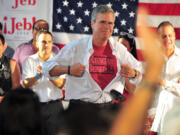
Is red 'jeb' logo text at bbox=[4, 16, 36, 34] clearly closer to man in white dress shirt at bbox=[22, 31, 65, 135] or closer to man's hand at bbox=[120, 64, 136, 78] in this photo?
man in white dress shirt at bbox=[22, 31, 65, 135]

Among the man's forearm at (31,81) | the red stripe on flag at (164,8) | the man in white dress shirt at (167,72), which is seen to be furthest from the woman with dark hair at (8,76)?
the red stripe on flag at (164,8)

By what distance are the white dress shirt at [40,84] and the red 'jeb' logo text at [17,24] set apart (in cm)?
133

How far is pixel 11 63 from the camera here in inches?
155

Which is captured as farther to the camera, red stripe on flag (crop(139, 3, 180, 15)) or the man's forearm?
red stripe on flag (crop(139, 3, 180, 15))

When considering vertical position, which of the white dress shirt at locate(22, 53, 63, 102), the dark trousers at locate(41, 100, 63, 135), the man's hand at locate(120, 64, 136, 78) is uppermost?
the man's hand at locate(120, 64, 136, 78)

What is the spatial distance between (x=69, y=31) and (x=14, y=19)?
922 mm

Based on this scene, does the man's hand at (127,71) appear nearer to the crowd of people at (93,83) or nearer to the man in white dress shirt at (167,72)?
the crowd of people at (93,83)

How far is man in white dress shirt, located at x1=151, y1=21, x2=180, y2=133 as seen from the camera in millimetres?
3781

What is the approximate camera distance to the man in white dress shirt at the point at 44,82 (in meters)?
3.89

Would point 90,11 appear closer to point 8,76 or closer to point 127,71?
point 8,76

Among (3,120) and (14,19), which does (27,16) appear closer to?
(14,19)

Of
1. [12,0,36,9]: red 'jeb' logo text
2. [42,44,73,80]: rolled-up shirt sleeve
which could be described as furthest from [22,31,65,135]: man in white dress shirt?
[12,0,36,9]: red 'jeb' logo text

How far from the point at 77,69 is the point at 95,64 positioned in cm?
31

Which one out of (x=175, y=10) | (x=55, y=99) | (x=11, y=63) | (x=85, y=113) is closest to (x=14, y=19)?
(x=11, y=63)
